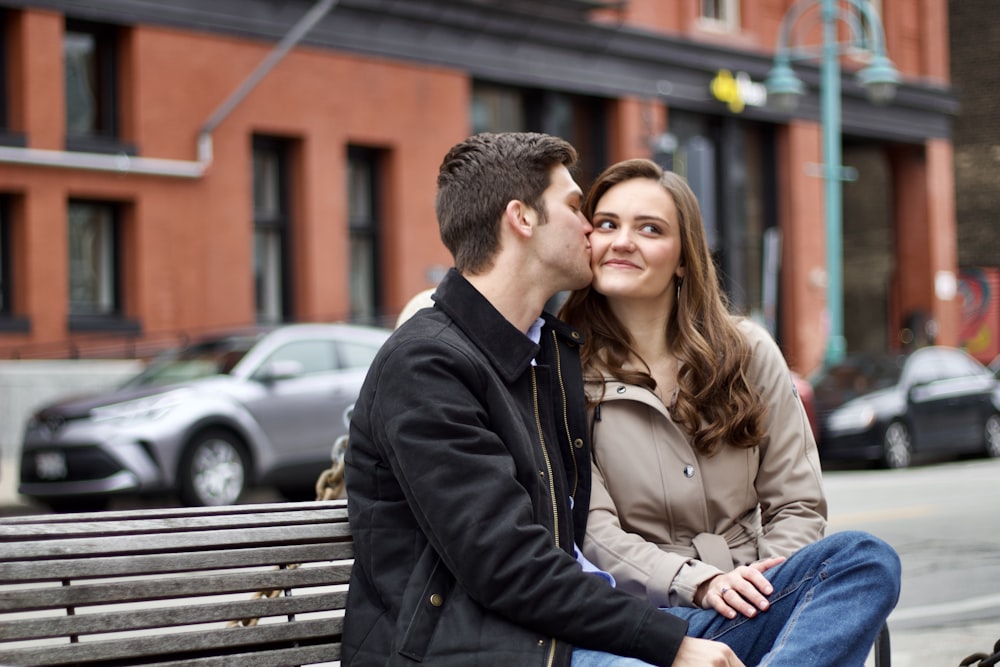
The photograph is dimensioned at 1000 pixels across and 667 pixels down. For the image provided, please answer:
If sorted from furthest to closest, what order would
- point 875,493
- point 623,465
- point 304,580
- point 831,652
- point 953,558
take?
point 875,493, point 953,558, point 623,465, point 304,580, point 831,652

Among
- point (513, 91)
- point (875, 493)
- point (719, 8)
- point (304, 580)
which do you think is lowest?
point (875, 493)

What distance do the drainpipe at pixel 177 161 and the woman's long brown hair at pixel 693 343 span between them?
1591cm

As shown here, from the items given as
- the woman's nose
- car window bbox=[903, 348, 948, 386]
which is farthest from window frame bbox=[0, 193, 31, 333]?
the woman's nose

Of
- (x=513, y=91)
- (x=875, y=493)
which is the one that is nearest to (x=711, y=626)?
(x=875, y=493)

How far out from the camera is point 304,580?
343 centimetres

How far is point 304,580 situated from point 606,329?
1.18 meters

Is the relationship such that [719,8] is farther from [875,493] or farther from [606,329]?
[606,329]

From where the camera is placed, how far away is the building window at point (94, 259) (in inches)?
780

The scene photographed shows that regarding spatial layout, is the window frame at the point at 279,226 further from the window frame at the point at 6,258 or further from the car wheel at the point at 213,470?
→ the car wheel at the point at 213,470

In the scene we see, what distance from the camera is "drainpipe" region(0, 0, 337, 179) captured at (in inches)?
741

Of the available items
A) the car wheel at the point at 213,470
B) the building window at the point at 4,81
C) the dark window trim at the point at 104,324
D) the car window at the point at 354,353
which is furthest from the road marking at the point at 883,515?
the building window at the point at 4,81

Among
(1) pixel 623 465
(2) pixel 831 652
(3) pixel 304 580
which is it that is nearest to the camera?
(2) pixel 831 652

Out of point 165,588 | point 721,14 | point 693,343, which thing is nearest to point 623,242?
point 693,343

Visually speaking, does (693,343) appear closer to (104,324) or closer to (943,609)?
(943,609)
